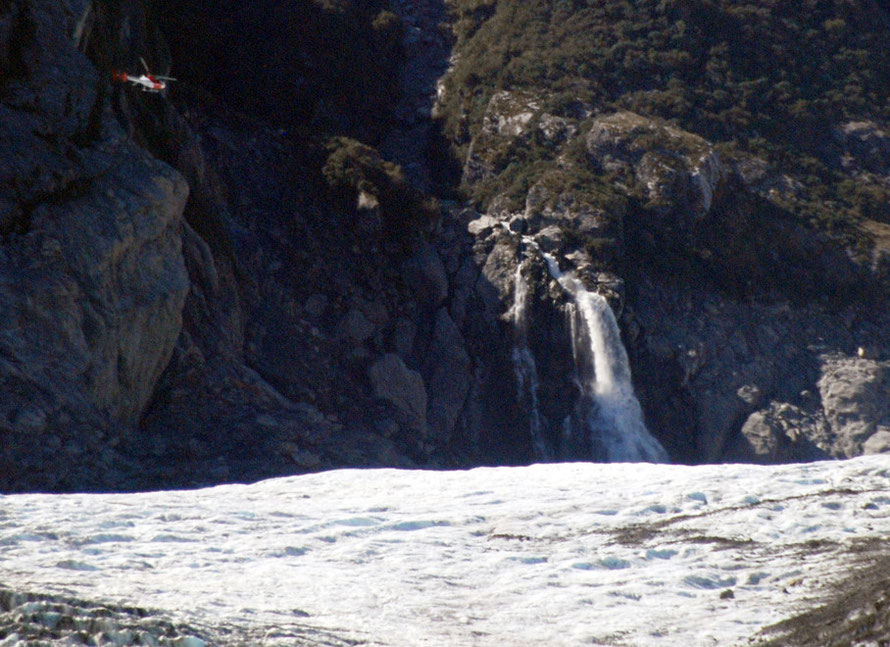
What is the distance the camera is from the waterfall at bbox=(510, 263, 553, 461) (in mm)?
27125

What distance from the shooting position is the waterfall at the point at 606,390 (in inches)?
1075

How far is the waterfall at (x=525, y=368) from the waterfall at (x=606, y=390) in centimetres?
113

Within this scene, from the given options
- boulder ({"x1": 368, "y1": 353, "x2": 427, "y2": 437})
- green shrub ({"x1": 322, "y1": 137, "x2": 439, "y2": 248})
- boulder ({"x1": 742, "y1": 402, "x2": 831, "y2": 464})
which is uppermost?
green shrub ({"x1": 322, "y1": 137, "x2": 439, "y2": 248})

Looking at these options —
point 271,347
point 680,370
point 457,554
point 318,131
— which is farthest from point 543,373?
point 457,554

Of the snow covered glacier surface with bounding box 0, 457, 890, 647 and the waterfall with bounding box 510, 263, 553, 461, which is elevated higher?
the waterfall with bounding box 510, 263, 553, 461

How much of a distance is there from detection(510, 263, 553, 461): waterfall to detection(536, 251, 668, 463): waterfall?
1128mm

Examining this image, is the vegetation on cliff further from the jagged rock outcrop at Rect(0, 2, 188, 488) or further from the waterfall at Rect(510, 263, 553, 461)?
the jagged rock outcrop at Rect(0, 2, 188, 488)

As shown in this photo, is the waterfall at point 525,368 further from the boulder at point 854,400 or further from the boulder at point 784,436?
the boulder at point 854,400

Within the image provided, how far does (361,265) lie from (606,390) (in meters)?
6.94

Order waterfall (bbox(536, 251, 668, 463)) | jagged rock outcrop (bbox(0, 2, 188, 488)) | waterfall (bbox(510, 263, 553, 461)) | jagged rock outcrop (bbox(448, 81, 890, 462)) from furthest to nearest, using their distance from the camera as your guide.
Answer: jagged rock outcrop (bbox(448, 81, 890, 462)) → waterfall (bbox(536, 251, 668, 463)) → waterfall (bbox(510, 263, 553, 461)) → jagged rock outcrop (bbox(0, 2, 188, 488))

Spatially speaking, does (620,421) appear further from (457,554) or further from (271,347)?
(457,554)

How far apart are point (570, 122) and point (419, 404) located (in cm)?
1303

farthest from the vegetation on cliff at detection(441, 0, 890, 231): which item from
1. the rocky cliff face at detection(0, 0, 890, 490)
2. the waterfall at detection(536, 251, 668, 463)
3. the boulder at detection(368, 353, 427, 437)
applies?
the boulder at detection(368, 353, 427, 437)

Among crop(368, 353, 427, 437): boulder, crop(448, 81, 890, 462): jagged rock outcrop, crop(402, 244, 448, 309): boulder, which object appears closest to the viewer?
crop(368, 353, 427, 437): boulder
